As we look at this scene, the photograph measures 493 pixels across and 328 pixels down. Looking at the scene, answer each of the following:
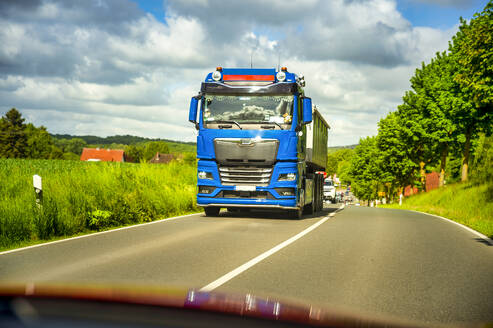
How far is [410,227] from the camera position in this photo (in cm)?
1443

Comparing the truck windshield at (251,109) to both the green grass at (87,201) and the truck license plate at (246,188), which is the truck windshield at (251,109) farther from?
the green grass at (87,201)

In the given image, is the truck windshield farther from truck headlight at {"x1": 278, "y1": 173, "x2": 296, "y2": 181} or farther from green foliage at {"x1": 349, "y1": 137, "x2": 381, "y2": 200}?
green foliage at {"x1": 349, "y1": 137, "x2": 381, "y2": 200}

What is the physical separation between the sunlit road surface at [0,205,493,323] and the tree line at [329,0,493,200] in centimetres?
1585

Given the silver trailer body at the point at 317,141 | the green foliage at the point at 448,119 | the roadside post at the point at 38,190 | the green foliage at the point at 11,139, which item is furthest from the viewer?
the green foliage at the point at 11,139

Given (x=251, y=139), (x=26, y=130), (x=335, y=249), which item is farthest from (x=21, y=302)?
(x=26, y=130)

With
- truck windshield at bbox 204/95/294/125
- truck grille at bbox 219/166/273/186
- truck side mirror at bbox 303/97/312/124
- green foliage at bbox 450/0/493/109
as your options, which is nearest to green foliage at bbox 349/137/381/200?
green foliage at bbox 450/0/493/109

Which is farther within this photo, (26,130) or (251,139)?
(26,130)

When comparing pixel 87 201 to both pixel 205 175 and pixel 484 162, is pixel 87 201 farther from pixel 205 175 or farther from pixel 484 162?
pixel 484 162

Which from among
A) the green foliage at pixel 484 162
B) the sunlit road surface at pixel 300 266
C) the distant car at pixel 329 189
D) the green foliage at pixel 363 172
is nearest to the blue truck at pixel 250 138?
the sunlit road surface at pixel 300 266

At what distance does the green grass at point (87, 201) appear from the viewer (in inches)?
414

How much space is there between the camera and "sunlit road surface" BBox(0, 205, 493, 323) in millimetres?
5605

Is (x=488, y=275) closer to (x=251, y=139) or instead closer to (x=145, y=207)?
(x=251, y=139)

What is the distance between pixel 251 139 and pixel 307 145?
14.0ft

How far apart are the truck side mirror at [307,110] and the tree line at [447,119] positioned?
45.7 ft
